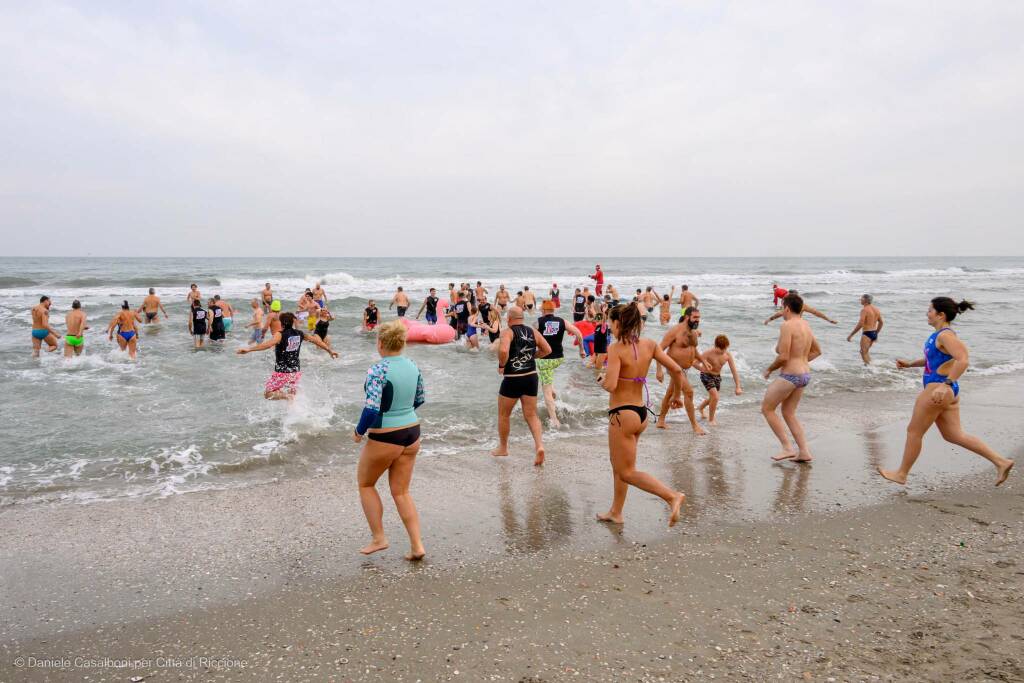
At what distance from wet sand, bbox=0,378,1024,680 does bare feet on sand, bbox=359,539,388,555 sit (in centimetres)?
6

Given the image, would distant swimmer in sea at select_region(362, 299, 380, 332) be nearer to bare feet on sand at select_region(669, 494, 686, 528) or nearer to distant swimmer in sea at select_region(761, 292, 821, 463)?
distant swimmer in sea at select_region(761, 292, 821, 463)

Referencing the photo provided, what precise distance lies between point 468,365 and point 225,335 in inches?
295

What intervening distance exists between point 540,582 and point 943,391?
390 cm

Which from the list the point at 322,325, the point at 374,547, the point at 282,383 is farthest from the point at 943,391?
the point at 322,325

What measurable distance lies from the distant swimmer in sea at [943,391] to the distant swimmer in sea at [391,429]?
437 centimetres

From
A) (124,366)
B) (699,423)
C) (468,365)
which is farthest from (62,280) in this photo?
(699,423)

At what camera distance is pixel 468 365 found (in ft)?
44.8

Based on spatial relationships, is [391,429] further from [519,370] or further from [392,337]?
[519,370]

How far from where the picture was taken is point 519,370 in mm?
6613

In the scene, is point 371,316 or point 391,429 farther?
point 371,316

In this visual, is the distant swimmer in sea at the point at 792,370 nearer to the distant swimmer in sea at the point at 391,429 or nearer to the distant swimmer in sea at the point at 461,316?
the distant swimmer in sea at the point at 391,429

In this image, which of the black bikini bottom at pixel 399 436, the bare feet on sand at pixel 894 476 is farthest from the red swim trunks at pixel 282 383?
the bare feet on sand at pixel 894 476

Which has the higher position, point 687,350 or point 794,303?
point 794,303

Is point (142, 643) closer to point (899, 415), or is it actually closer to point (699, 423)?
point (699, 423)
